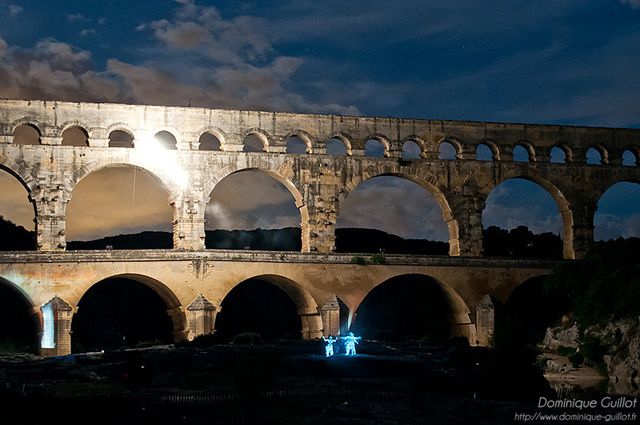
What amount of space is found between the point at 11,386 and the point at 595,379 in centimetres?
2121

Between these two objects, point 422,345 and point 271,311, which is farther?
point 271,311

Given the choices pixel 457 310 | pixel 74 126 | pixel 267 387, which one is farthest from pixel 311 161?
pixel 267 387

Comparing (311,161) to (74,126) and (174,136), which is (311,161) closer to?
(174,136)

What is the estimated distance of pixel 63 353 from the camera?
39.8 metres

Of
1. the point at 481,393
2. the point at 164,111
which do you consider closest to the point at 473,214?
the point at 164,111

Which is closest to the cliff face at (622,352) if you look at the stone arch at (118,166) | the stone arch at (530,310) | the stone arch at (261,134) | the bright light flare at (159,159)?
the stone arch at (530,310)

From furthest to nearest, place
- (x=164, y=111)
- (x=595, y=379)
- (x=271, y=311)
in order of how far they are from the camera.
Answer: (x=271, y=311) → (x=164, y=111) → (x=595, y=379)

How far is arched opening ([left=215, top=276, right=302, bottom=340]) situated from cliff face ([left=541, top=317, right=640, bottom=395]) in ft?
69.5

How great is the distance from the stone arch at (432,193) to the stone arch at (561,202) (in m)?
2.86

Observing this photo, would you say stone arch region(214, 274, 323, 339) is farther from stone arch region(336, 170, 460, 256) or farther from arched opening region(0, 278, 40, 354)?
arched opening region(0, 278, 40, 354)

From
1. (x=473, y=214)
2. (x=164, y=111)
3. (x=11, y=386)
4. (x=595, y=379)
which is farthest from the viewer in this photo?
(x=473, y=214)

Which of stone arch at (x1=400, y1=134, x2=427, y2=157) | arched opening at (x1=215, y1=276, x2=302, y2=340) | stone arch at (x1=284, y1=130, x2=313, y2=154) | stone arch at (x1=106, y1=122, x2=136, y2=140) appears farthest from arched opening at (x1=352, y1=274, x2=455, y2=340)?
stone arch at (x1=106, y1=122, x2=136, y2=140)

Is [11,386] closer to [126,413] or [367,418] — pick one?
[126,413]

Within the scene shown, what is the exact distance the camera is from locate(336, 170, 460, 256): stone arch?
151ft
